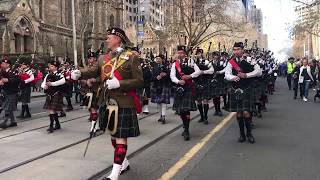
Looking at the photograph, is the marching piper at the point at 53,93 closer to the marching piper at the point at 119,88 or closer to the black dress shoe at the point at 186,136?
the black dress shoe at the point at 186,136

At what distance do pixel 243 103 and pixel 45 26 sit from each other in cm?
4210

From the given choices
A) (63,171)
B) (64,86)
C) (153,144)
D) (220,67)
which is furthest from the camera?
(220,67)

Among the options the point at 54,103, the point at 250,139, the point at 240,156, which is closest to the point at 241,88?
the point at 250,139

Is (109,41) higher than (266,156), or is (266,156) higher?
(109,41)

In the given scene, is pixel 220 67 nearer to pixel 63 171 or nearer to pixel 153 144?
pixel 153 144

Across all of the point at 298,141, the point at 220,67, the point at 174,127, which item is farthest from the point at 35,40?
the point at 298,141

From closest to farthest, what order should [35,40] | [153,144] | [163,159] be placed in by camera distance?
[163,159], [153,144], [35,40]

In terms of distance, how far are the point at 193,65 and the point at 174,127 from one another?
1812mm

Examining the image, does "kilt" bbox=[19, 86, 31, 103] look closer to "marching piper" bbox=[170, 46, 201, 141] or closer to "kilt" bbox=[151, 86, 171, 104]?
"kilt" bbox=[151, 86, 171, 104]

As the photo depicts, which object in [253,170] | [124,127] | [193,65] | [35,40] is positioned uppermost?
[35,40]

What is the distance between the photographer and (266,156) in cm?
844

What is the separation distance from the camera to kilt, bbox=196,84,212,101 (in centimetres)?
1272

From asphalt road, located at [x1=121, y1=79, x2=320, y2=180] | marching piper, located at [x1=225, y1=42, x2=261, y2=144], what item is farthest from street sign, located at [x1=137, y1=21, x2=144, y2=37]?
marching piper, located at [x1=225, y1=42, x2=261, y2=144]

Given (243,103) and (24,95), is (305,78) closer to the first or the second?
(24,95)
